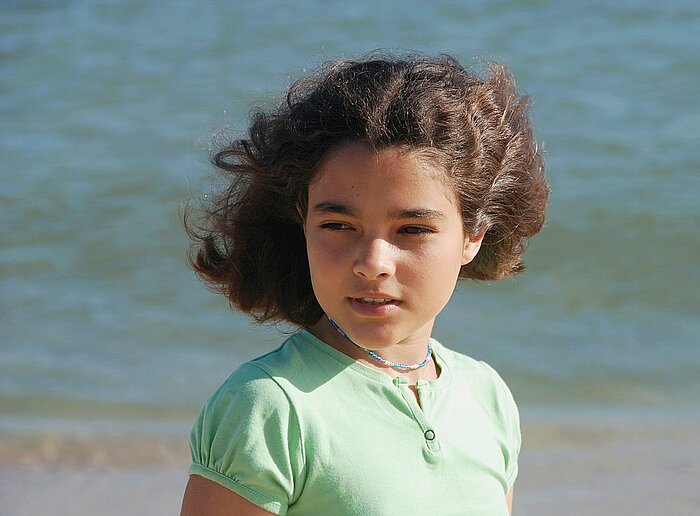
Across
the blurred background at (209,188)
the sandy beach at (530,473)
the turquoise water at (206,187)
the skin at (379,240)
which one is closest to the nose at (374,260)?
the skin at (379,240)

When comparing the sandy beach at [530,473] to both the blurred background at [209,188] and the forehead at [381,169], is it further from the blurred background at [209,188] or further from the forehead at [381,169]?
the forehead at [381,169]

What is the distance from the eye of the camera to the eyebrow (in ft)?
6.09

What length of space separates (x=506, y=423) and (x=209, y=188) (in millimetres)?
3223

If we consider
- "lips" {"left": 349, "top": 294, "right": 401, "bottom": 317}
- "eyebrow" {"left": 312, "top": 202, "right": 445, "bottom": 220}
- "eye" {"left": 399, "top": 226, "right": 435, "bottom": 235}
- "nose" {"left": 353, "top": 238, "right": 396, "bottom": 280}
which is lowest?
"lips" {"left": 349, "top": 294, "right": 401, "bottom": 317}

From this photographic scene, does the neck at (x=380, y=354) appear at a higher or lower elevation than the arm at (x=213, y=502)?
higher

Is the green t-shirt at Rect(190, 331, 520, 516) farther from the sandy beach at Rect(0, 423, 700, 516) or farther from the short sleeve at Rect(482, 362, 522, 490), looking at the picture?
the sandy beach at Rect(0, 423, 700, 516)

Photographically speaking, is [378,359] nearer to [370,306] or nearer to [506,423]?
[370,306]

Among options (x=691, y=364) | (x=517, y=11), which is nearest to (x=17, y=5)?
(x=517, y=11)

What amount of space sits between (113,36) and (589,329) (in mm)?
4419

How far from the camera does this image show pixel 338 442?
1.83 metres

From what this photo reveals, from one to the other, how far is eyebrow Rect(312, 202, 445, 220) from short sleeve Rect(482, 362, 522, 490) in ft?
1.40

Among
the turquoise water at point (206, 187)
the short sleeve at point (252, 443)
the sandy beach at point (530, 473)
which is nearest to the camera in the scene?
the short sleeve at point (252, 443)

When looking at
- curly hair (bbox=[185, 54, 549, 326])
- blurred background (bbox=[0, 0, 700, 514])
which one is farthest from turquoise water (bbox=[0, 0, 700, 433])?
curly hair (bbox=[185, 54, 549, 326])

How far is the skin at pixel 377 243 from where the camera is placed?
6.08ft
